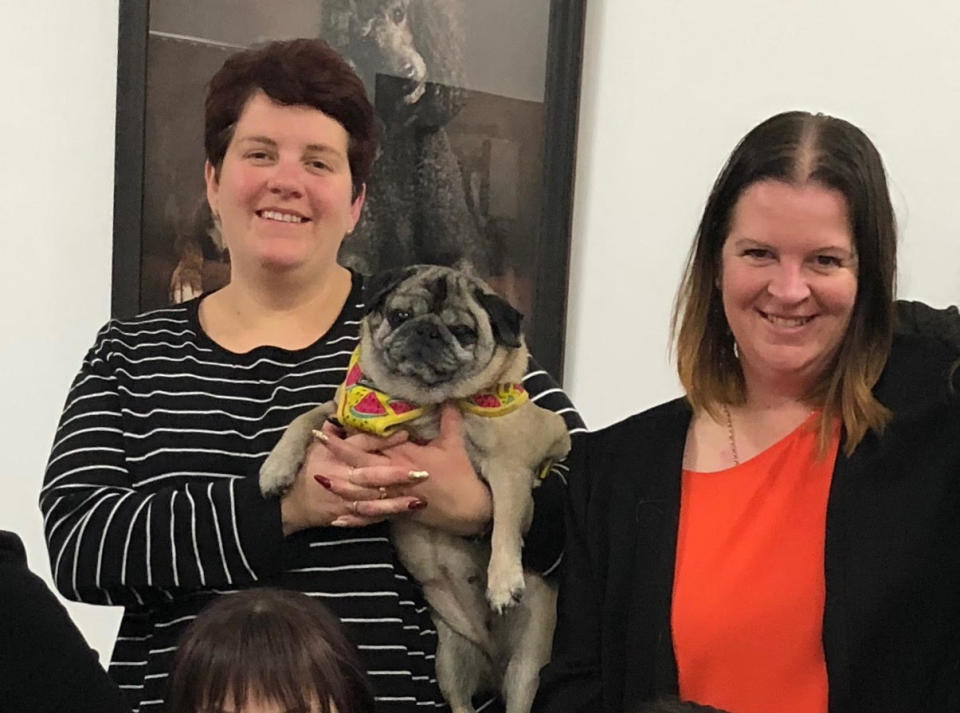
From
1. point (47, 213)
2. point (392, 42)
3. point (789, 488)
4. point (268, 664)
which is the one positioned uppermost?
point (392, 42)

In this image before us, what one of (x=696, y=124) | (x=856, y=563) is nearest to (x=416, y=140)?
(x=696, y=124)

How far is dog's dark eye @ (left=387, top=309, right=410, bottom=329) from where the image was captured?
146 centimetres

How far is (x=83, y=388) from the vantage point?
4.69ft

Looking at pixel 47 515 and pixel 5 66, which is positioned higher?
pixel 5 66

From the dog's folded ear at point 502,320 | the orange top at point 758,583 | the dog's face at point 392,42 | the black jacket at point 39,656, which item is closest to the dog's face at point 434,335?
the dog's folded ear at point 502,320

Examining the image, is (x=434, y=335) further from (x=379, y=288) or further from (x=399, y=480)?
(x=399, y=480)

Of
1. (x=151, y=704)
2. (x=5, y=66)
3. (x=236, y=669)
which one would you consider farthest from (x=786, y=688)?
(x=5, y=66)

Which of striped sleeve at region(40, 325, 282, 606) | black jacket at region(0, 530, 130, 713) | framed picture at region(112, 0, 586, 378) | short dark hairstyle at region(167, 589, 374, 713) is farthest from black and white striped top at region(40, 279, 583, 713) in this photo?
framed picture at region(112, 0, 586, 378)

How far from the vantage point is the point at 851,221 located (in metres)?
1.16

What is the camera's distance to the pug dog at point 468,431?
4.75 feet

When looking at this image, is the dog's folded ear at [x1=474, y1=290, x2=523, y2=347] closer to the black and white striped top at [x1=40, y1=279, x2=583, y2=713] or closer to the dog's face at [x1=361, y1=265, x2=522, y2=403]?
the dog's face at [x1=361, y1=265, x2=522, y2=403]

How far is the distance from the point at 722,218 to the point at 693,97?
38.3 inches

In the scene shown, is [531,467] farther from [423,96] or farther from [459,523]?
[423,96]

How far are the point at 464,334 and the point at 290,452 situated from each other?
0.29 meters
